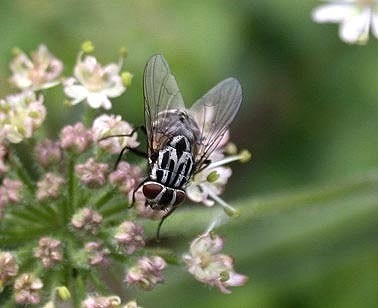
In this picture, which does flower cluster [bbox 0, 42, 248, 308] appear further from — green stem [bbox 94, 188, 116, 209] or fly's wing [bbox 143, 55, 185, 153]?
fly's wing [bbox 143, 55, 185, 153]

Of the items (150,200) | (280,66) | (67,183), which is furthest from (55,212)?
(280,66)

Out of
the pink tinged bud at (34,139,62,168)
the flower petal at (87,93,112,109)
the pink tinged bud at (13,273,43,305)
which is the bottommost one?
the pink tinged bud at (13,273,43,305)

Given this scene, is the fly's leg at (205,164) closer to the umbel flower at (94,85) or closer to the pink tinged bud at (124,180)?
Answer: the pink tinged bud at (124,180)

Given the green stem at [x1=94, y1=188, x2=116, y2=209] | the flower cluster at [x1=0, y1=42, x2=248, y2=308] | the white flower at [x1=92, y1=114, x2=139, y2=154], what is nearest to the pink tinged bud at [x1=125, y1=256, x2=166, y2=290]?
the flower cluster at [x1=0, y1=42, x2=248, y2=308]

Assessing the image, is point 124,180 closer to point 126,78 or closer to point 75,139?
point 75,139

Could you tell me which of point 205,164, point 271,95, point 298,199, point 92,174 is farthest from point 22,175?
point 271,95

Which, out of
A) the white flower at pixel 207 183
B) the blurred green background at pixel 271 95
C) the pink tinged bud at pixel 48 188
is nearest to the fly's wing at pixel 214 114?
the white flower at pixel 207 183
